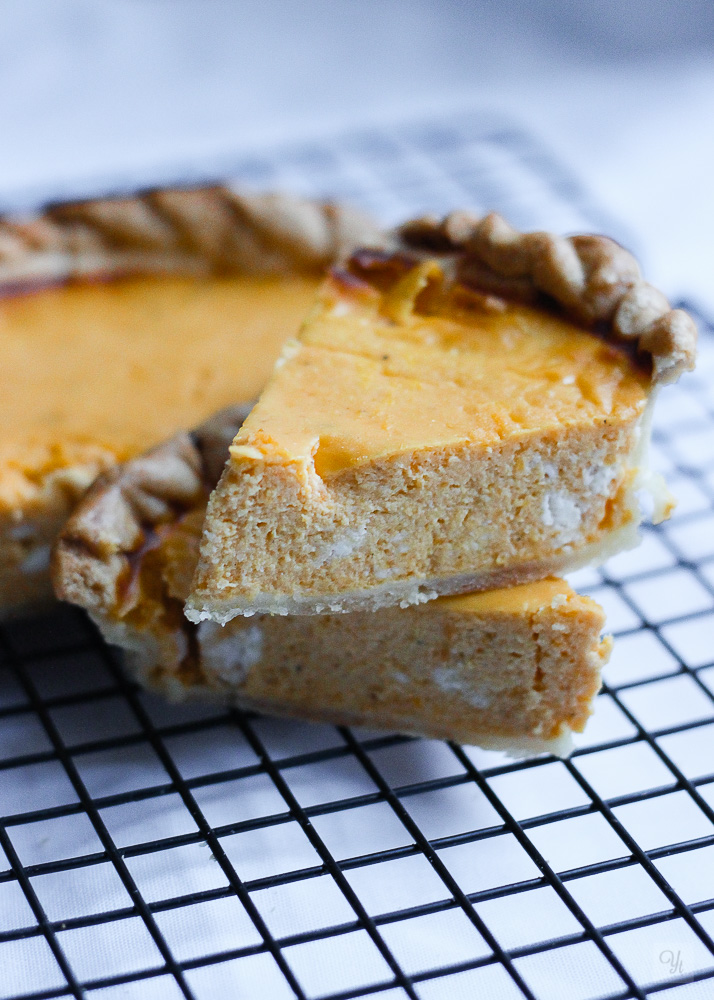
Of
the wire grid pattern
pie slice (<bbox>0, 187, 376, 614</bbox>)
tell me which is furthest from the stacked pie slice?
pie slice (<bbox>0, 187, 376, 614</bbox>)

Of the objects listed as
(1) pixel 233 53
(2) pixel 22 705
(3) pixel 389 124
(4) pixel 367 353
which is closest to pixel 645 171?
(3) pixel 389 124

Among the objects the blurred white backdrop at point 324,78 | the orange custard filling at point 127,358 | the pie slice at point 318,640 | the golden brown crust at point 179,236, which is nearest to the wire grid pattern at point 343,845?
the pie slice at point 318,640

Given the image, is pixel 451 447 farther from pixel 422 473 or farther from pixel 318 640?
pixel 318 640

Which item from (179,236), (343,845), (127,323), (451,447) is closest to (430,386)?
(451,447)

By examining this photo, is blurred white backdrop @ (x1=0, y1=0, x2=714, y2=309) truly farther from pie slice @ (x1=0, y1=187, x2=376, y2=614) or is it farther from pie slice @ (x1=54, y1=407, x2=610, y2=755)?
pie slice @ (x1=54, y1=407, x2=610, y2=755)

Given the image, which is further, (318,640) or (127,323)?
(127,323)

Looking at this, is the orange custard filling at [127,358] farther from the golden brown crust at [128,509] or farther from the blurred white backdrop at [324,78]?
the blurred white backdrop at [324,78]

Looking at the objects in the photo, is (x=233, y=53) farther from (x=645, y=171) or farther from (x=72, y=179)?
(x=645, y=171)

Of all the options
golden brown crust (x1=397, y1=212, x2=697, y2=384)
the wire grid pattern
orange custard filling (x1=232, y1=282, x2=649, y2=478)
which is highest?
golden brown crust (x1=397, y1=212, x2=697, y2=384)
